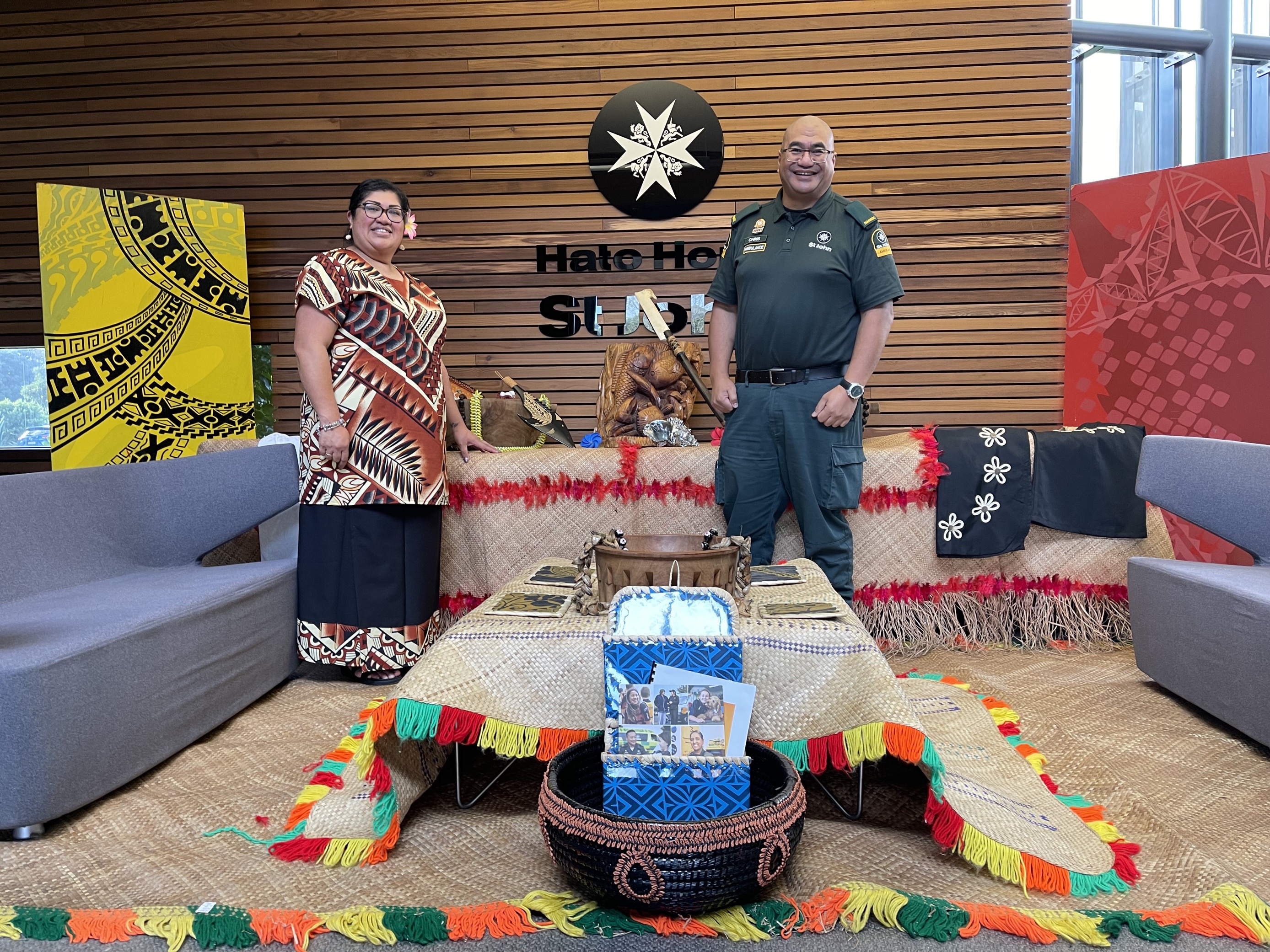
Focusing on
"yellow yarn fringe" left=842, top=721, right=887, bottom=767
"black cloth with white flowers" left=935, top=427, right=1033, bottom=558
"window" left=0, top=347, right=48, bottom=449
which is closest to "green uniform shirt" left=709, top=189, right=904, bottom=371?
"black cloth with white flowers" left=935, top=427, right=1033, bottom=558

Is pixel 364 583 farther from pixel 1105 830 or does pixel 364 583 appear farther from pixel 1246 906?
pixel 1246 906

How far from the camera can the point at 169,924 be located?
4.97 ft

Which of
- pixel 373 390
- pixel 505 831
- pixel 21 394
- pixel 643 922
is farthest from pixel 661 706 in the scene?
pixel 21 394

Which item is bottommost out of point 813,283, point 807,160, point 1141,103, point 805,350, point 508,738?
point 508,738

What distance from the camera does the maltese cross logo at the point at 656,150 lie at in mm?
4707

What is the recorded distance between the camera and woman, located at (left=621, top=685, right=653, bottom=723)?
1.57m

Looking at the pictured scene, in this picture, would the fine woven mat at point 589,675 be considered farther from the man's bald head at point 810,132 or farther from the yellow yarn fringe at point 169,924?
the man's bald head at point 810,132

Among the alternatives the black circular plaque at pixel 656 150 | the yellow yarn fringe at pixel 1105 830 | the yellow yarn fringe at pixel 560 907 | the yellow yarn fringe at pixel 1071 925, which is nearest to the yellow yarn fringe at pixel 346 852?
the yellow yarn fringe at pixel 560 907

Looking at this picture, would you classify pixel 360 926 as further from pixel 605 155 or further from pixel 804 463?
pixel 605 155

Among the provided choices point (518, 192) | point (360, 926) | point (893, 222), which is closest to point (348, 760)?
point (360, 926)

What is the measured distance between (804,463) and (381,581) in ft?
4.69

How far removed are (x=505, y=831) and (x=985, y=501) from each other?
224 cm

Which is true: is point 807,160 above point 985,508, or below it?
above

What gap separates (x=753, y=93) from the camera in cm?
470
